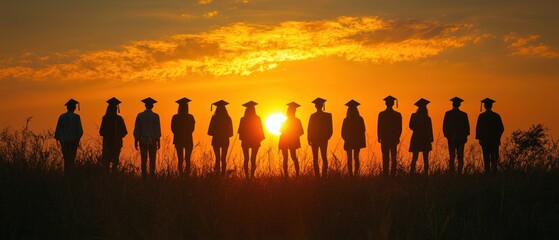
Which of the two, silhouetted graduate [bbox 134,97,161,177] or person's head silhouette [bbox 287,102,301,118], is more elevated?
person's head silhouette [bbox 287,102,301,118]

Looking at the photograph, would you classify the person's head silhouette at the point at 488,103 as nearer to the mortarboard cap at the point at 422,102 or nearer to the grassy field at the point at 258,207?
the mortarboard cap at the point at 422,102

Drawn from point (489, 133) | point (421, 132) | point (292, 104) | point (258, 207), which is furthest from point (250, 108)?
point (258, 207)

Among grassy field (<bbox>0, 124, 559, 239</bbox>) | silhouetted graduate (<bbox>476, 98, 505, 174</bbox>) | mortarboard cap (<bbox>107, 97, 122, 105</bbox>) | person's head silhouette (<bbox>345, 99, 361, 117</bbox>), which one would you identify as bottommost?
grassy field (<bbox>0, 124, 559, 239</bbox>)

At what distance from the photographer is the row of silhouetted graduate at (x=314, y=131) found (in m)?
16.5

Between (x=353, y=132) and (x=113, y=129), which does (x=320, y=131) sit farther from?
(x=113, y=129)

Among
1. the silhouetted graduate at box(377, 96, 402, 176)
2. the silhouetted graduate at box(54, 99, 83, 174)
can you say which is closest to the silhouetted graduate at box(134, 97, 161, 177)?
the silhouetted graduate at box(54, 99, 83, 174)

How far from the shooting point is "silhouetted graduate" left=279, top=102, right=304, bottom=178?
1678 cm

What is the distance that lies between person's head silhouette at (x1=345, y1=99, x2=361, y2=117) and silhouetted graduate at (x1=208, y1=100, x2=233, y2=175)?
118 inches

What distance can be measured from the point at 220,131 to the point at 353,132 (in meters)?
3.31

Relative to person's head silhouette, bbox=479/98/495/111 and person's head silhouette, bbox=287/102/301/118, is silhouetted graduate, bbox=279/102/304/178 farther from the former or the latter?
person's head silhouette, bbox=479/98/495/111

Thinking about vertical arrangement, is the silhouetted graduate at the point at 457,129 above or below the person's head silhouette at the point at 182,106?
below

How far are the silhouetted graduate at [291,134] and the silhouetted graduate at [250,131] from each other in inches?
23.5

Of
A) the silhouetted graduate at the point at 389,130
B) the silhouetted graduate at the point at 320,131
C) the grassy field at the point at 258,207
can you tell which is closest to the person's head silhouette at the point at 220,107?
the silhouetted graduate at the point at 320,131

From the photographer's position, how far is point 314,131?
1695cm
